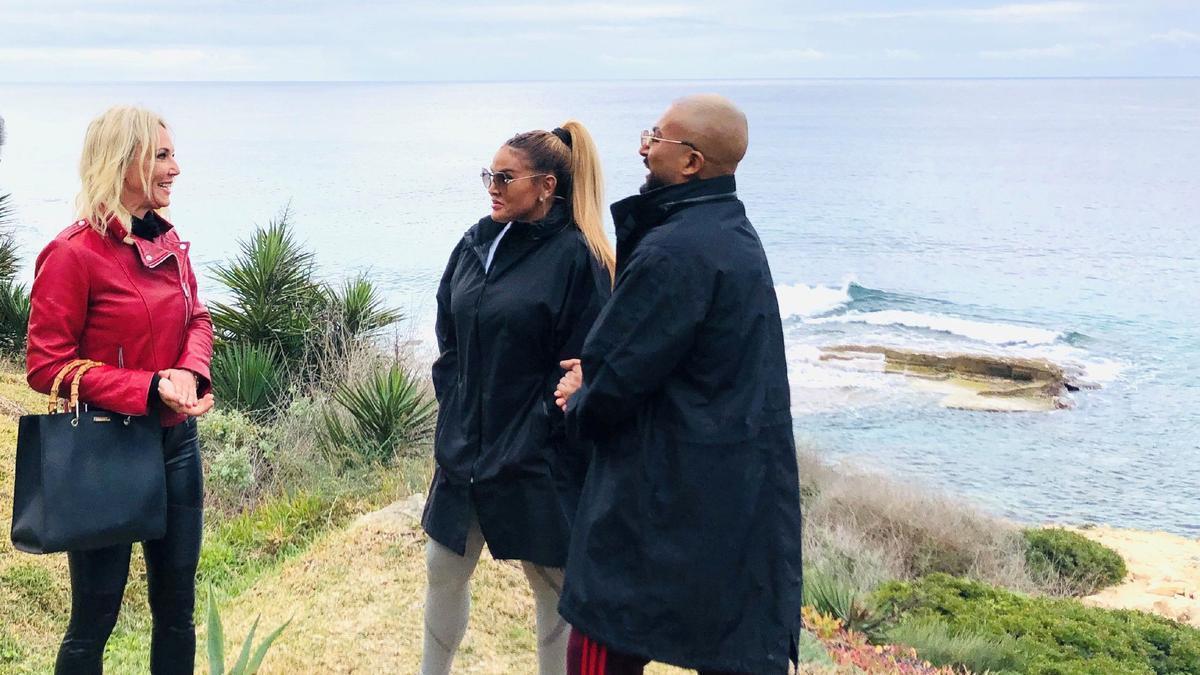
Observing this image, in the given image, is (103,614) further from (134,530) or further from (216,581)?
(216,581)

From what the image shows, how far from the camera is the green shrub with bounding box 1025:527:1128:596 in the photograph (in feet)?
39.0

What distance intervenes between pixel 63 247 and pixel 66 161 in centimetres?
8257

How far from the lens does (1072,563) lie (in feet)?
40.0

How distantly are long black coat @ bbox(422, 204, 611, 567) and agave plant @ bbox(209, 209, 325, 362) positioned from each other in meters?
7.18

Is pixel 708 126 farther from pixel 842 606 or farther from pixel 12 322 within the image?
pixel 12 322

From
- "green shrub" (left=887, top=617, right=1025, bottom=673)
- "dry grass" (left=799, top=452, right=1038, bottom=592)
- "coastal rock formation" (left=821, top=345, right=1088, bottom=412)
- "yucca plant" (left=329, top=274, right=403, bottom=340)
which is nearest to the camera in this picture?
"green shrub" (left=887, top=617, right=1025, bottom=673)

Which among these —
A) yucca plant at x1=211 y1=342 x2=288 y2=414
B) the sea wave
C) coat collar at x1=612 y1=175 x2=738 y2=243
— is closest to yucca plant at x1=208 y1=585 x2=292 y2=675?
coat collar at x1=612 y1=175 x2=738 y2=243

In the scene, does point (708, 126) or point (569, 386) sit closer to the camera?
point (708, 126)

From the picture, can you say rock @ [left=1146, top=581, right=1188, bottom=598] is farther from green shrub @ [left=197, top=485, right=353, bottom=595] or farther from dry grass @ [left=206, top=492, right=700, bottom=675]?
green shrub @ [left=197, top=485, right=353, bottom=595]

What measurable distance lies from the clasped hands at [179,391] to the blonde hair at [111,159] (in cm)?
45

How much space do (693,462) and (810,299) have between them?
35.2 meters

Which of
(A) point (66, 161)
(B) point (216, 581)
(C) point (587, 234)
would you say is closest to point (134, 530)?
(C) point (587, 234)

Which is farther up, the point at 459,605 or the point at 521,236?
the point at 521,236

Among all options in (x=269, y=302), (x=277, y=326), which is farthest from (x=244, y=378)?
(x=269, y=302)
